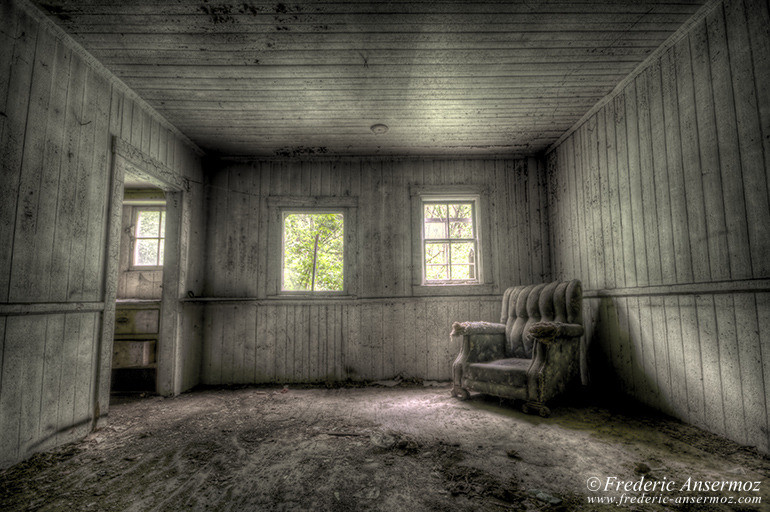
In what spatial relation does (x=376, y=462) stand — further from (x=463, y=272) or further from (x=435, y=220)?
(x=435, y=220)

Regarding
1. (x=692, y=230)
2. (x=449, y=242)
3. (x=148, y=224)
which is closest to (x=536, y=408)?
(x=692, y=230)

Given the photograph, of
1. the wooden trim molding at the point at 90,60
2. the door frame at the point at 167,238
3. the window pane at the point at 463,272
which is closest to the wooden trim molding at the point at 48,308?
the door frame at the point at 167,238

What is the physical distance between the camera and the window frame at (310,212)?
15.2 ft

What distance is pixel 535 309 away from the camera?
3689 millimetres

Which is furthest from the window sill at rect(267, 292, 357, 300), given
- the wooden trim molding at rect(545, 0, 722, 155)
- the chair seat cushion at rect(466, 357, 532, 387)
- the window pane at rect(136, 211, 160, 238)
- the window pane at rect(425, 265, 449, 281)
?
the wooden trim molding at rect(545, 0, 722, 155)

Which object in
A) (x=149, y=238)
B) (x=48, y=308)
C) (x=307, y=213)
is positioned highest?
(x=307, y=213)

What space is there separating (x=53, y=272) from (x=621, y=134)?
4.81 metres

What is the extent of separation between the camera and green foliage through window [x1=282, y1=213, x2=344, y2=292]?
4734 mm

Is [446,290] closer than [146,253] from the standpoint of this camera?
Yes

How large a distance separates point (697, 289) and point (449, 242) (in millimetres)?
2657

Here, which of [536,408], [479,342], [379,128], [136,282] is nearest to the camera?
[536,408]

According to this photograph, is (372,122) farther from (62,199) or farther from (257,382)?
(257,382)

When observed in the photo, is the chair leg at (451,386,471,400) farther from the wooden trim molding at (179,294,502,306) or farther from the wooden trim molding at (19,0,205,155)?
the wooden trim molding at (19,0,205,155)

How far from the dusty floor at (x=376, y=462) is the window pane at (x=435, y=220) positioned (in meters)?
2.29
